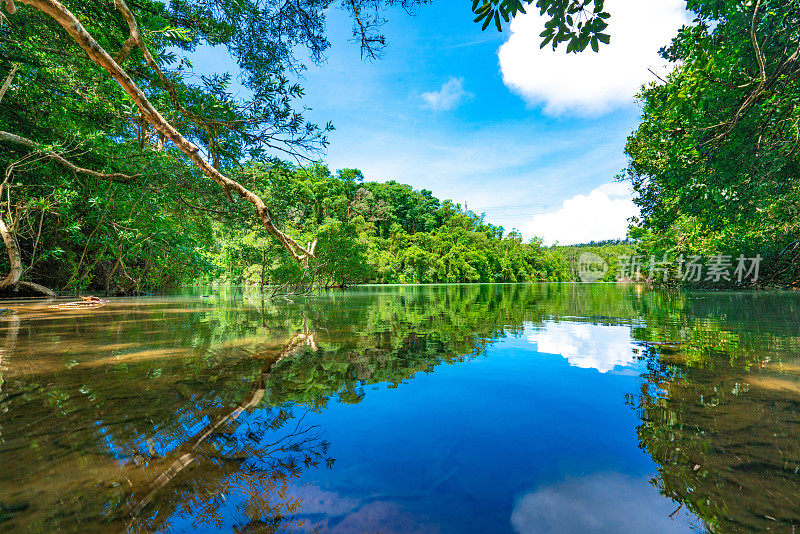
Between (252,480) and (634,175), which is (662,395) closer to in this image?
(252,480)

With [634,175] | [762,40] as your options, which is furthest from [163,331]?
[634,175]

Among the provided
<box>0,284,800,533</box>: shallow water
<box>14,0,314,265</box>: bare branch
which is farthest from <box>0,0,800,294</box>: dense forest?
<box>0,284,800,533</box>: shallow water

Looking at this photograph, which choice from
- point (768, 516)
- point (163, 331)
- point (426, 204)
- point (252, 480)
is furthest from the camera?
point (426, 204)

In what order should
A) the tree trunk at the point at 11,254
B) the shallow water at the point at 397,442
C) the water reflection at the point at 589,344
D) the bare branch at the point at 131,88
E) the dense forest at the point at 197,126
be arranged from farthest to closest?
1. the tree trunk at the point at 11,254
2. the dense forest at the point at 197,126
3. the water reflection at the point at 589,344
4. the bare branch at the point at 131,88
5. the shallow water at the point at 397,442

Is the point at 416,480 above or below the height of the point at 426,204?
below

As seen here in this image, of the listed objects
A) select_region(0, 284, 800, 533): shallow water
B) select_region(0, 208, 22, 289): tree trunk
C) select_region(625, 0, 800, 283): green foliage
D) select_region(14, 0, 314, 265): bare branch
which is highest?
select_region(625, 0, 800, 283): green foliage

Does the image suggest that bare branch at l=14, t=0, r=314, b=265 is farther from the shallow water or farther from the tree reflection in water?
the tree reflection in water

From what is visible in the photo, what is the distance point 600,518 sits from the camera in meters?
1.52

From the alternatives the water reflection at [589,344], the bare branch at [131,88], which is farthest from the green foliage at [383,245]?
the bare branch at [131,88]

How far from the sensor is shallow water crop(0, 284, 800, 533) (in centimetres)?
150

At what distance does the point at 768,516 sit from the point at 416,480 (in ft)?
5.12

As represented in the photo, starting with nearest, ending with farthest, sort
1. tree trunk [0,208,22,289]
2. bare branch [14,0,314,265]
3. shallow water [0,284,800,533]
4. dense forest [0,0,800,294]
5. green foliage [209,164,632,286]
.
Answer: shallow water [0,284,800,533]
bare branch [14,0,314,265]
dense forest [0,0,800,294]
tree trunk [0,208,22,289]
green foliage [209,164,632,286]

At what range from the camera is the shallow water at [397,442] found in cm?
150

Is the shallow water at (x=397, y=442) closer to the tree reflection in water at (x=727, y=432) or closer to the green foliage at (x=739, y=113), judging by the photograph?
the tree reflection in water at (x=727, y=432)
